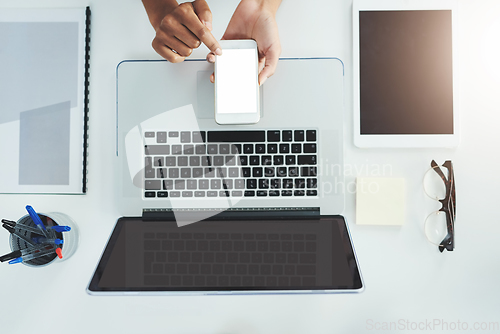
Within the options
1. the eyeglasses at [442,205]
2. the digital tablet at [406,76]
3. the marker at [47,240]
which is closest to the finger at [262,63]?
the digital tablet at [406,76]

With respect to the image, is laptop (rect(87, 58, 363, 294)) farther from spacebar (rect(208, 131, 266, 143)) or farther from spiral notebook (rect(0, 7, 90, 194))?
spiral notebook (rect(0, 7, 90, 194))

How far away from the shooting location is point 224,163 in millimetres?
663

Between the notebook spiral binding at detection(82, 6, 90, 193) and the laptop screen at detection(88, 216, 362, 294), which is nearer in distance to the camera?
the laptop screen at detection(88, 216, 362, 294)

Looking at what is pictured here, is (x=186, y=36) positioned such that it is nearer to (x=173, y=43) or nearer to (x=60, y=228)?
(x=173, y=43)

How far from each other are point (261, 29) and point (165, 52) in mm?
212

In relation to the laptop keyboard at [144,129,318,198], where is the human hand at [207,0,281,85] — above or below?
above

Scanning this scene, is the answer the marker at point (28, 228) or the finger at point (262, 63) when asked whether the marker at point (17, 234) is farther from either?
the finger at point (262, 63)

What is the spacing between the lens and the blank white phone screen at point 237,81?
61cm

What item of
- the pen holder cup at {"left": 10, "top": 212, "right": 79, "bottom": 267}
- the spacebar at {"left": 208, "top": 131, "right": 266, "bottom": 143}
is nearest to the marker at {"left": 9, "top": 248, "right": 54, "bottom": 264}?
the pen holder cup at {"left": 10, "top": 212, "right": 79, "bottom": 267}

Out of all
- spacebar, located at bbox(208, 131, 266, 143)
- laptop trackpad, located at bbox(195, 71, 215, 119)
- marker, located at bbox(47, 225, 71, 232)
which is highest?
laptop trackpad, located at bbox(195, 71, 215, 119)

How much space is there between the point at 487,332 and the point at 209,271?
0.66 m

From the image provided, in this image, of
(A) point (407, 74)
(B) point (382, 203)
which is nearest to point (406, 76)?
(A) point (407, 74)

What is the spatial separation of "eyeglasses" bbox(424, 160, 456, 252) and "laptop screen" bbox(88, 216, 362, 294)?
222 mm

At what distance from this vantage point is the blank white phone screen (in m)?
0.61
